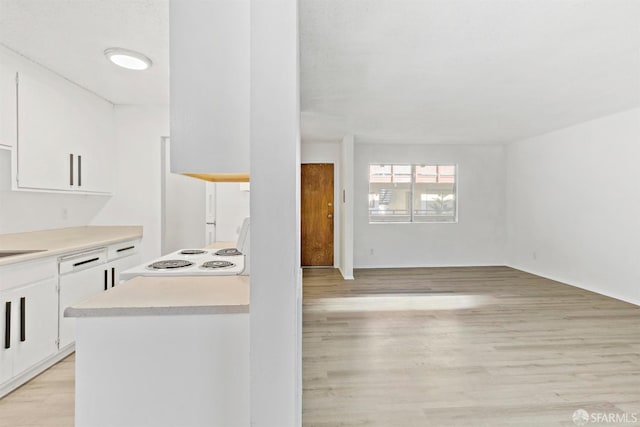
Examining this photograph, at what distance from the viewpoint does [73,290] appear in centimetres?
266

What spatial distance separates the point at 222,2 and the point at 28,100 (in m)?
2.32

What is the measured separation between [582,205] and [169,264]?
5.39 m

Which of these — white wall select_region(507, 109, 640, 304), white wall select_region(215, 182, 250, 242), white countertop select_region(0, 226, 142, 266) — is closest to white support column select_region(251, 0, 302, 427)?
white countertop select_region(0, 226, 142, 266)

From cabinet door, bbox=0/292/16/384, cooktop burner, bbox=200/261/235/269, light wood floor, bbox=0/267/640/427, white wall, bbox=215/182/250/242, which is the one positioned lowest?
light wood floor, bbox=0/267/640/427

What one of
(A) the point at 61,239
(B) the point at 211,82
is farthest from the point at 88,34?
(A) the point at 61,239

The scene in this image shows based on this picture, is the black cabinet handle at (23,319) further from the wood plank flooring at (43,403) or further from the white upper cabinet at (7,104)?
the white upper cabinet at (7,104)

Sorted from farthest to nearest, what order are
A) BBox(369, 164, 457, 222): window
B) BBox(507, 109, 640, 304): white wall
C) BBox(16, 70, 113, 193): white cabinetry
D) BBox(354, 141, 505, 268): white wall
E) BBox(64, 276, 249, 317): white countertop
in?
BBox(369, 164, 457, 222): window, BBox(354, 141, 505, 268): white wall, BBox(507, 109, 640, 304): white wall, BBox(16, 70, 113, 193): white cabinetry, BBox(64, 276, 249, 317): white countertop

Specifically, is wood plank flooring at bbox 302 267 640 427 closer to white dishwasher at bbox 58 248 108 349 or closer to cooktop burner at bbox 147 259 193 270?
cooktop burner at bbox 147 259 193 270

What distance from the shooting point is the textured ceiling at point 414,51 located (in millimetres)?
1984

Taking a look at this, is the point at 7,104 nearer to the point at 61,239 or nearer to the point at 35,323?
the point at 61,239

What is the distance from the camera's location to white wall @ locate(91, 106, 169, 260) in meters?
3.78

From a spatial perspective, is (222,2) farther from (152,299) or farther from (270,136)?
(152,299)

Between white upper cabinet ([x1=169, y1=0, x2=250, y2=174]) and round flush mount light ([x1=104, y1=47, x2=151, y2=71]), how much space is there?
1518 millimetres

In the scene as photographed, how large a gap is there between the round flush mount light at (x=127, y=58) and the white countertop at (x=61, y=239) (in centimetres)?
151
